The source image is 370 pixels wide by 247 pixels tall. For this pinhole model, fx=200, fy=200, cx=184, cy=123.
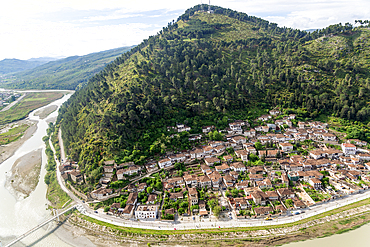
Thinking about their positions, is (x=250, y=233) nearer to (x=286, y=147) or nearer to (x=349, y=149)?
(x=286, y=147)

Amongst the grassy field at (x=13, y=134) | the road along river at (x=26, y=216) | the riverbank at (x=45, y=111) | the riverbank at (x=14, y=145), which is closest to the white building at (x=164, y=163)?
the road along river at (x=26, y=216)

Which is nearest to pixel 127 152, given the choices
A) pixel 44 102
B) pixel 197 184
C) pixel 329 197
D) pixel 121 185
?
pixel 121 185

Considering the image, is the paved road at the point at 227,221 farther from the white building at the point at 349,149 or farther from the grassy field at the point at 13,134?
the grassy field at the point at 13,134

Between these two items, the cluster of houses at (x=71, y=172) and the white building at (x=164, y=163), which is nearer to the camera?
the white building at (x=164, y=163)

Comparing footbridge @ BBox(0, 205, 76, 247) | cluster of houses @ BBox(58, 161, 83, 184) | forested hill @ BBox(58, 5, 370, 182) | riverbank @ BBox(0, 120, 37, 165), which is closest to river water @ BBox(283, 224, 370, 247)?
forested hill @ BBox(58, 5, 370, 182)

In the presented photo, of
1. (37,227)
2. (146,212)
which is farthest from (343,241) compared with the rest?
(37,227)

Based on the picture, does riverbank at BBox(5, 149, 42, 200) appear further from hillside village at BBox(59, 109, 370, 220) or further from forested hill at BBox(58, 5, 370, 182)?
forested hill at BBox(58, 5, 370, 182)
